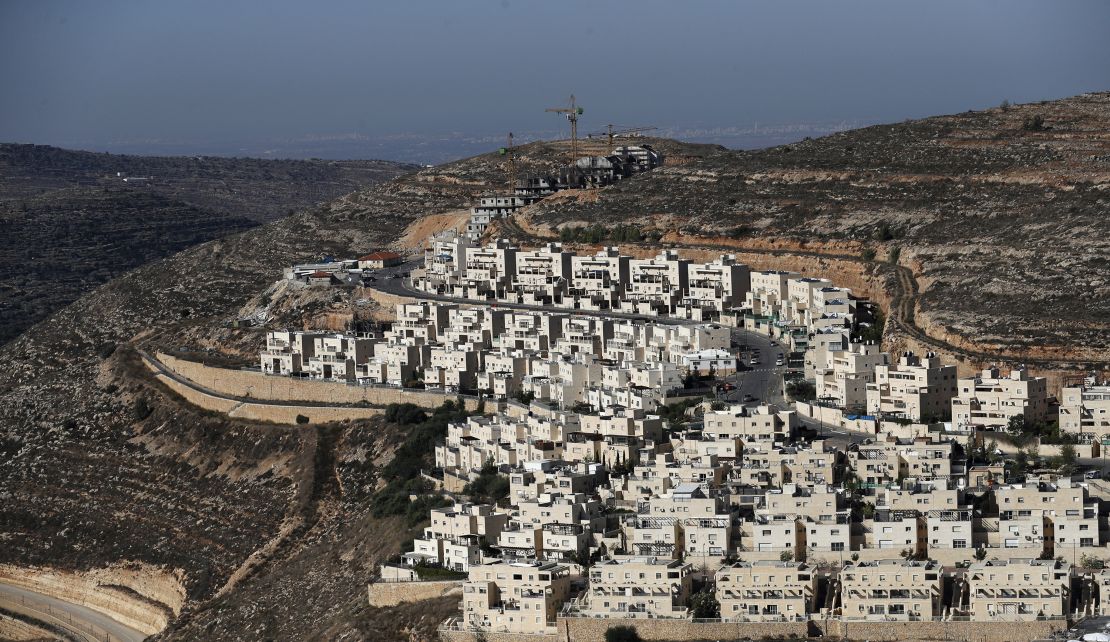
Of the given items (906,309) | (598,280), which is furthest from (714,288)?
(906,309)

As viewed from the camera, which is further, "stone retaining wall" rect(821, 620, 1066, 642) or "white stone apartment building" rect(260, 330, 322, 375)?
"white stone apartment building" rect(260, 330, 322, 375)

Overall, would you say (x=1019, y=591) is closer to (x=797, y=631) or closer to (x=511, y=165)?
(x=797, y=631)

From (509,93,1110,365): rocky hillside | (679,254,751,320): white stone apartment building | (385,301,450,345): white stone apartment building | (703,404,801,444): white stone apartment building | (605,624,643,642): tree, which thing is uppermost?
(509,93,1110,365): rocky hillside

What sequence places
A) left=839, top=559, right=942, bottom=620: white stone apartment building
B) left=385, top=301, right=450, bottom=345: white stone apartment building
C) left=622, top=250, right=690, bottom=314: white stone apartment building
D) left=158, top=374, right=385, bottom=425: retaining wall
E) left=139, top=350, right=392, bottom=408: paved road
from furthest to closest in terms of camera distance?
left=622, top=250, right=690, bottom=314: white stone apartment building, left=385, top=301, right=450, bottom=345: white stone apartment building, left=139, top=350, right=392, bottom=408: paved road, left=158, top=374, right=385, bottom=425: retaining wall, left=839, top=559, right=942, bottom=620: white stone apartment building

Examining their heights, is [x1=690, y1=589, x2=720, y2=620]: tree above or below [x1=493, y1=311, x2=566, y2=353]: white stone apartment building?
below

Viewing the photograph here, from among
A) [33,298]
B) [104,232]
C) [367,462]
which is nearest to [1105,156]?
[367,462]

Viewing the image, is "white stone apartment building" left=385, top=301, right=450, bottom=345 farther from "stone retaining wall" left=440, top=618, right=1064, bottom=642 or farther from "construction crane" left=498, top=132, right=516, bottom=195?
"stone retaining wall" left=440, top=618, right=1064, bottom=642

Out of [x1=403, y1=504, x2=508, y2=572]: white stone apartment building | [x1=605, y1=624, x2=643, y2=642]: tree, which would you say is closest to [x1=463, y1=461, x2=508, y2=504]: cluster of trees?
[x1=403, y1=504, x2=508, y2=572]: white stone apartment building

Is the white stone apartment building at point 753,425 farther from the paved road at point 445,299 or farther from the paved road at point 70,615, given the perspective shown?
the paved road at point 70,615
